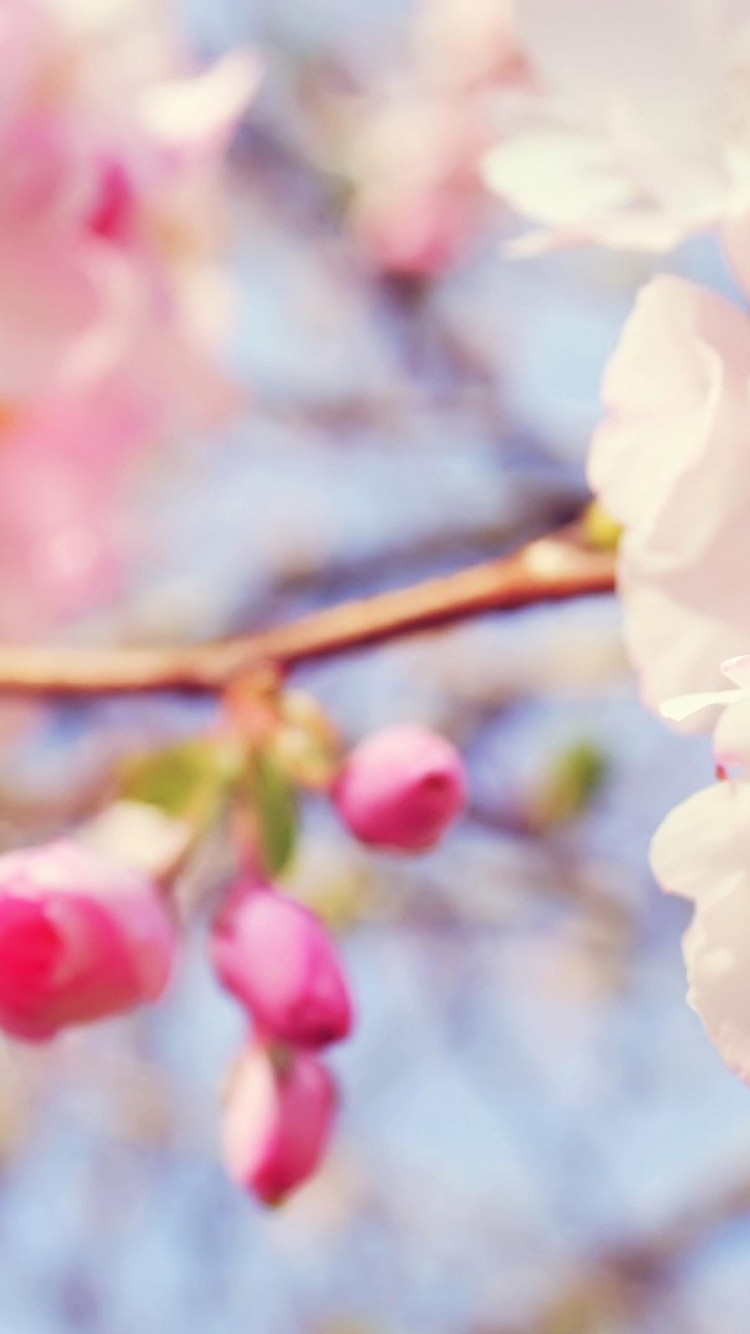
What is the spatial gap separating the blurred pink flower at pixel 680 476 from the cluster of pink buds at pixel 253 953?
0.55ft

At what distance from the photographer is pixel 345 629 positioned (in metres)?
0.74

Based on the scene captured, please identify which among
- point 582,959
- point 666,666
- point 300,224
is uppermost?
point 666,666

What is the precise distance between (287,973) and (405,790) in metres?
0.10

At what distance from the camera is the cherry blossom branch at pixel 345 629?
0.71 metres

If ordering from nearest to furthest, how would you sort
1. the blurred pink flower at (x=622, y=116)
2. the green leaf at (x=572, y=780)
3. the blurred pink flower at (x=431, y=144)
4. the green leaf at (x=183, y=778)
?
the blurred pink flower at (x=622, y=116) < the green leaf at (x=183, y=778) < the green leaf at (x=572, y=780) < the blurred pink flower at (x=431, y=144)

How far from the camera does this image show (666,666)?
0.55m

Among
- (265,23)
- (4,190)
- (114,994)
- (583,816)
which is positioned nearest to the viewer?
(114,994)

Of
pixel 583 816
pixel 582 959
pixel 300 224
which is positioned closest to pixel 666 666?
pixel 583 816

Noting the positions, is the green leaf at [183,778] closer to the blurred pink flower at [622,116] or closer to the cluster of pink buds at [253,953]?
the cluster of pink buds at [253,953]

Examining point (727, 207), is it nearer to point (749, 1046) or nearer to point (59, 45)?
point (749, 1046)

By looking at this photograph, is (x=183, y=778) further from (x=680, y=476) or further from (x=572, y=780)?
(x=572, y=780)

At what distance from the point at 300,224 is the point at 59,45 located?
144cm

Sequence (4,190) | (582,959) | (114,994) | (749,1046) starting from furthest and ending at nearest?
(582,959) → (4,190) → (114,994) → (749,1046)

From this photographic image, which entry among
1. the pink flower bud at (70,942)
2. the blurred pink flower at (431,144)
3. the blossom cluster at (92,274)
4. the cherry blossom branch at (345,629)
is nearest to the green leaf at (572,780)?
the blurred pink flower at (431,144)
